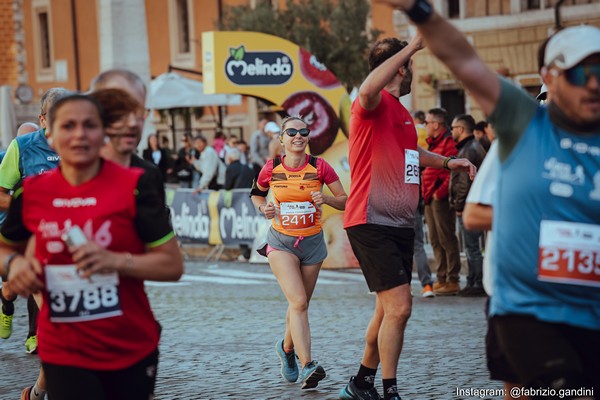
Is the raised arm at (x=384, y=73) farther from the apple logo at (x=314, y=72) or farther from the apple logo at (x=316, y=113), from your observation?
the apple logo at (x=314, y=72)

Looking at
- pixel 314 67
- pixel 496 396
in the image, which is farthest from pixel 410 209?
pixel 314 67

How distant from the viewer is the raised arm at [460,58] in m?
4.60

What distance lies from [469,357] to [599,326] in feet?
17.1

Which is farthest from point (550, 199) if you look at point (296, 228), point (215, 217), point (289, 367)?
point (215, 217)

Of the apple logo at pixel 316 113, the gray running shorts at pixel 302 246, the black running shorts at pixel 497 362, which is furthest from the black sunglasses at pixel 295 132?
the apple logo at pixel 316 113

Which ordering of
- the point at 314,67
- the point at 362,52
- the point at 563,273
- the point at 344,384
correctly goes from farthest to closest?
1. the point at 362,52
2. the point at 314,67
3. the point at 344,384
4. the point at 563,273

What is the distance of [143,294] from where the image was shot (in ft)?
16.5

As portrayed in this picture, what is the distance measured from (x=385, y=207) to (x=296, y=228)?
1632 mm

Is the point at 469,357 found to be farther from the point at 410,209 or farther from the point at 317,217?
the point at 410,209

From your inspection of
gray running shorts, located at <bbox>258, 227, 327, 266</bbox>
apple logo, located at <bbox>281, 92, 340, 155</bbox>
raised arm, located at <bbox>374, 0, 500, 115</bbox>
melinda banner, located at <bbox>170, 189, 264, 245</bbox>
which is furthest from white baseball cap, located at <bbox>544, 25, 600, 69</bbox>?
melinda banner, located at <bbox>170, 189, 264, 245</bbox>

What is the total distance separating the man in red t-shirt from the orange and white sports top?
148 cm

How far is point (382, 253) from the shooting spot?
7711 mm

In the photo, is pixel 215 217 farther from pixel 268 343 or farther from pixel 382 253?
pixel 382 253

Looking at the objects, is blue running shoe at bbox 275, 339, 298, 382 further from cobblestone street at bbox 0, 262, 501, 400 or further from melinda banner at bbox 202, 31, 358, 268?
melinda banner at bbox 202, 31, 358, 268
